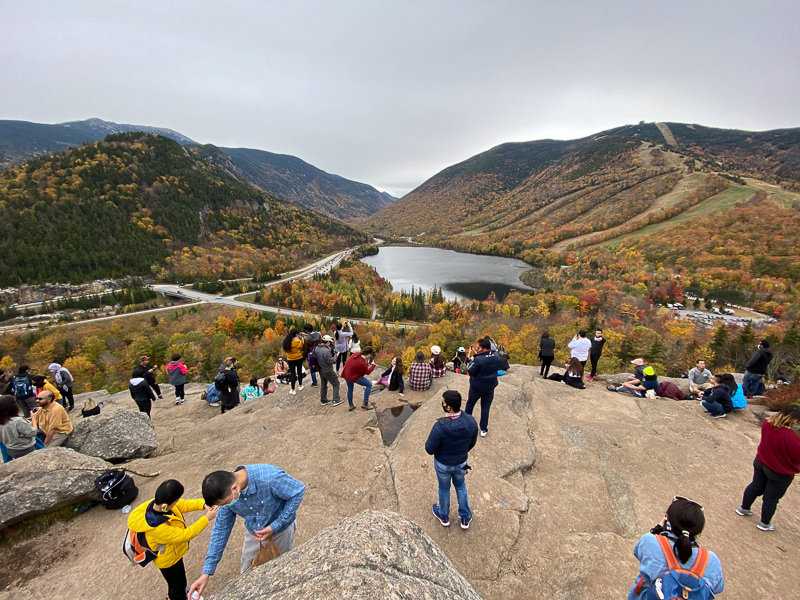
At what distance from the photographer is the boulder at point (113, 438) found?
651cm

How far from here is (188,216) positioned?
334ft

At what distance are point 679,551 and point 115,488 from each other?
25.7 feet

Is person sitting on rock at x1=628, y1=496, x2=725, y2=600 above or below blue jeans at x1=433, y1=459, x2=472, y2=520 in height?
above

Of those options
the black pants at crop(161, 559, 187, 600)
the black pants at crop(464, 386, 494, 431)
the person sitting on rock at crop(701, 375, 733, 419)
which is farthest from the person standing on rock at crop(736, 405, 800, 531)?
the black pants at crop(161, 559, 187, 600)

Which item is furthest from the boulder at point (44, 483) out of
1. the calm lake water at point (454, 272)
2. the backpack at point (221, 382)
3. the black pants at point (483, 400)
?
the calm lake water at point (454, 272)

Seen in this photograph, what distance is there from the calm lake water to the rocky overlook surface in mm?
72797

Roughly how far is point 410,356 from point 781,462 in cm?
3341

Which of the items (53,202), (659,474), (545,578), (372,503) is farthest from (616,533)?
(53,202)

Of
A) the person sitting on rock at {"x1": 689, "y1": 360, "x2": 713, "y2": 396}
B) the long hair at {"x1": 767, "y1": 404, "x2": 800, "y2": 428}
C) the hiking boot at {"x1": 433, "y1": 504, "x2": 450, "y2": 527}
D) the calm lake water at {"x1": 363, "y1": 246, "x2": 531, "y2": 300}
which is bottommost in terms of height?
the calm lake water at {"x1": 363, "y1": 246, "x2": 531, "y2": 300}

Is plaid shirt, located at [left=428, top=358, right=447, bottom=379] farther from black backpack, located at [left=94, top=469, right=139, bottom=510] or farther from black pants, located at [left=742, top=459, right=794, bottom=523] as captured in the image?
black backpack, located at [left=94, top=469, right=139, bottom=510]

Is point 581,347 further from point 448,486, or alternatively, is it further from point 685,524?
point 685,524

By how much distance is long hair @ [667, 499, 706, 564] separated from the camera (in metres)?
2.43

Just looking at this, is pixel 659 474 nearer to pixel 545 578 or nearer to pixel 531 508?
pixel 531 508

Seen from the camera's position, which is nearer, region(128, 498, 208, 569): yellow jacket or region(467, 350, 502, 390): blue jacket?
region(128, 498, 208, 569): yellow jacket
